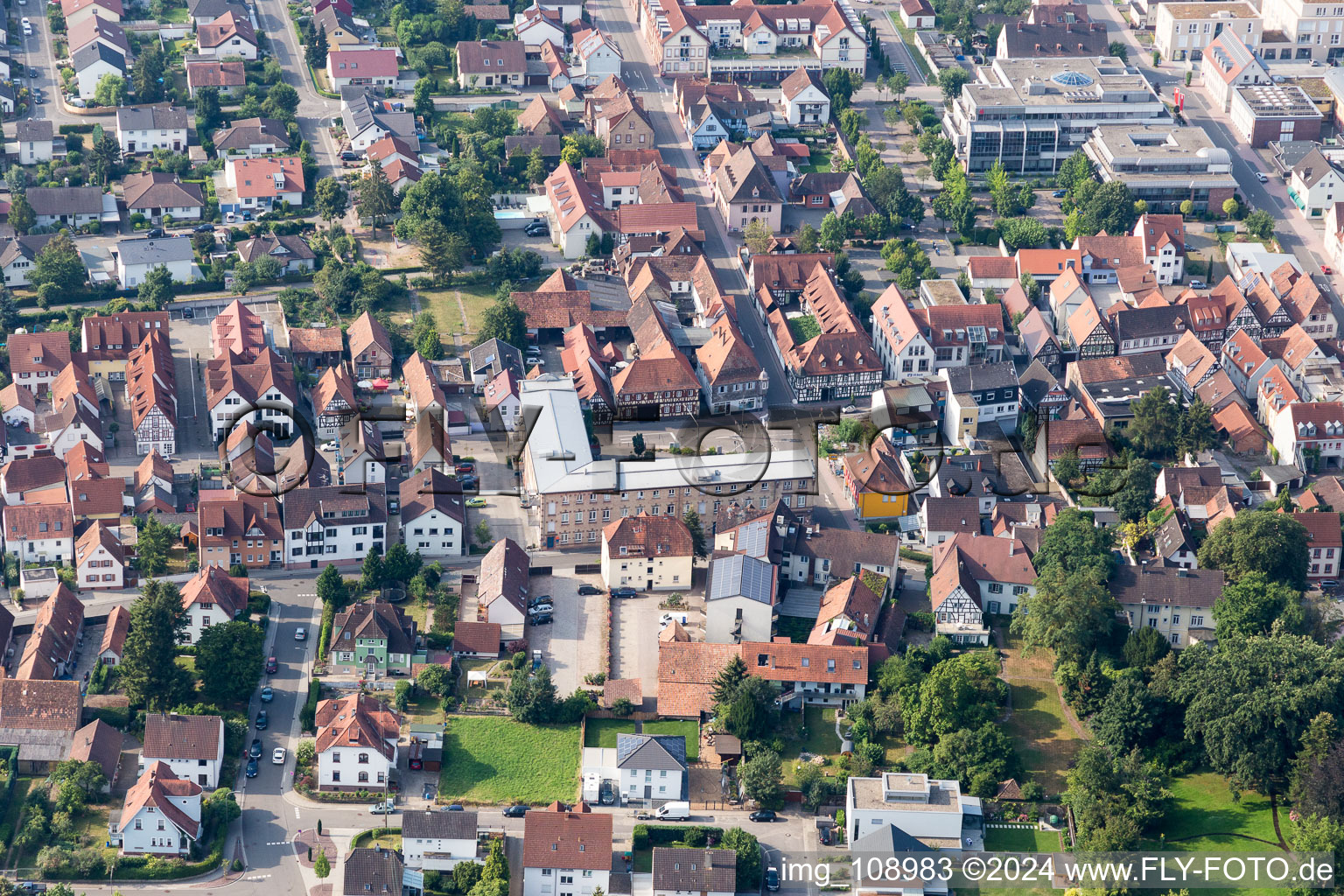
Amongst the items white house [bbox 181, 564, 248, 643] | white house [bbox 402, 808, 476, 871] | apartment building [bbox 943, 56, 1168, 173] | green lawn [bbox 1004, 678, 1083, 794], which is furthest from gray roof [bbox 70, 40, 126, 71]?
green lawn [bbox 1004, 678, 1083, 794]

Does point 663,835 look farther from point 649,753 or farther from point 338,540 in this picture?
point 338,540

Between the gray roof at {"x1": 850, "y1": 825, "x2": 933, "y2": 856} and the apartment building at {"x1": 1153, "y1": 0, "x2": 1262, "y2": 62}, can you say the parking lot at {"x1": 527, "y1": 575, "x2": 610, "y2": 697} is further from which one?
the apartment building at {"x1": 1153, "y1": 0, "x2": 1262, "y2": 62}

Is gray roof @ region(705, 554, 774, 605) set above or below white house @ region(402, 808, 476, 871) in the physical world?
above

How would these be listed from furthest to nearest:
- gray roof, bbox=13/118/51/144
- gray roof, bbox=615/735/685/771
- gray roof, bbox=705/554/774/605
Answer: gray roof, bbox=13/118/51/144 → gray roof, bbox=705/554/774/605 → gray roof, bbox=615/735/685/771

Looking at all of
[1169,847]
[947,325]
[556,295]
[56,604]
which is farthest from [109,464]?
[1169,847]

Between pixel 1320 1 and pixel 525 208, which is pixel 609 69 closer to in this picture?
pixel 525 208

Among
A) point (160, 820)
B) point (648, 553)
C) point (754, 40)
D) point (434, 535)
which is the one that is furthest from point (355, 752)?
point (754, 40)
